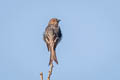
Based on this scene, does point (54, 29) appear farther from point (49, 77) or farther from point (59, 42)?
point (49, 77)

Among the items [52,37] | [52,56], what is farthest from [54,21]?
[52,56]

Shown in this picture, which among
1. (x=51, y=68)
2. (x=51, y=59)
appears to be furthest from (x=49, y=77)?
(x=51, y=59)

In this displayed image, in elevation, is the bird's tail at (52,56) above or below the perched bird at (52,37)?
below

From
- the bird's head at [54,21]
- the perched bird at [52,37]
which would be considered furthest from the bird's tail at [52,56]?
the bird's head at [54,21]

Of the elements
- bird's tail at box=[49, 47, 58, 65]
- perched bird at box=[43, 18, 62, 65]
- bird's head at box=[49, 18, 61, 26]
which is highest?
bird's head at box=[49, 18, 61, 26]

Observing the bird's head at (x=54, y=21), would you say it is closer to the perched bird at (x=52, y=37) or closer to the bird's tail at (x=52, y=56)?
the perched bird at (x=52, y=37)

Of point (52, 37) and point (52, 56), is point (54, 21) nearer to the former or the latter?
point (52, 37)

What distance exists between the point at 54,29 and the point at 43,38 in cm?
51

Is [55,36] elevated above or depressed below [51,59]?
above

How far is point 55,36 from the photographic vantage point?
23.6 feet

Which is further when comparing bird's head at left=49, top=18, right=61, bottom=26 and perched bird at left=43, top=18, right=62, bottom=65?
bird's head at left=49, top=18, right=61, bottom=26

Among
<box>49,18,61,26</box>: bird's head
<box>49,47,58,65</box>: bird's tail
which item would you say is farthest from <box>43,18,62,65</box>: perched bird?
<box>49,18,61,26</box>: bird's head

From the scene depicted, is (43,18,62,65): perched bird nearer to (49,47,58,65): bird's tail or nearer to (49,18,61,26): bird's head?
(49,47,58,65): bird's tail

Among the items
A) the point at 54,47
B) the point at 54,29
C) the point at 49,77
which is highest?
the point at 54,29
